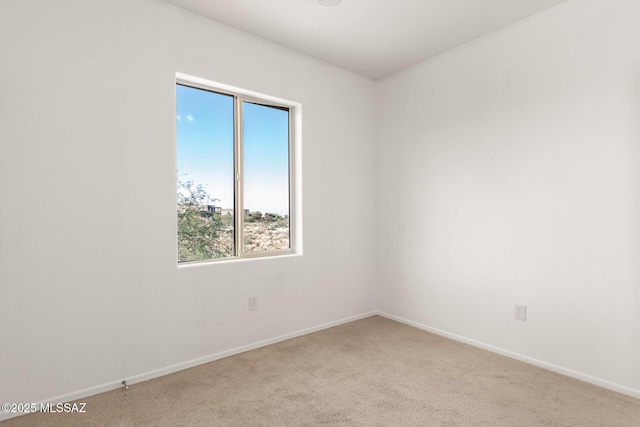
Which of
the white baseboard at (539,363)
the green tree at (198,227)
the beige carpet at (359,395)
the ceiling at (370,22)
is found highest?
the ceiling at (370,22)

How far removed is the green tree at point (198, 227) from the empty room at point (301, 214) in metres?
0.02

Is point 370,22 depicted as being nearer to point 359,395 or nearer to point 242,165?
point 242,165

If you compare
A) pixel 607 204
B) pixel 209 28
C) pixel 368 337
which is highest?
pixel 209 28

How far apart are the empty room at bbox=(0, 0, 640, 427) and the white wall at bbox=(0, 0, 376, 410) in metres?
0.01

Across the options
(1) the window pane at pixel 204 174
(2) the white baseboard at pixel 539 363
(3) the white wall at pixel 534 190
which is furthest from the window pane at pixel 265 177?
(2) the white baseboard at pixel 539 363

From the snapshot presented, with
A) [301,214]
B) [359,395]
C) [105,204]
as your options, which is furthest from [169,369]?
[301,214]

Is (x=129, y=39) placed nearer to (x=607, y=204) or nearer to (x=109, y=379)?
(x=109, y=379)

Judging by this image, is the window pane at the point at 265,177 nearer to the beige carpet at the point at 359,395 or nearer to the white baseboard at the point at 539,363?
the beige carpet at the point at 359,395

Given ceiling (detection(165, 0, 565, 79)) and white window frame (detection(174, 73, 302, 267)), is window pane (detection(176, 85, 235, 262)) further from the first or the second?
ceiling (detection(165, 0, 565, 79))

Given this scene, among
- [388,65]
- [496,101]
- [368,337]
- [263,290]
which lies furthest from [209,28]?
[368,337]

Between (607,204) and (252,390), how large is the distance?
2633 mm

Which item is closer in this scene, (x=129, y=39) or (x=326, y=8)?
(x=129, y=39)

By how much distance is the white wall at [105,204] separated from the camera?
2.07 m

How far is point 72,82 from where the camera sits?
88.0 inches
